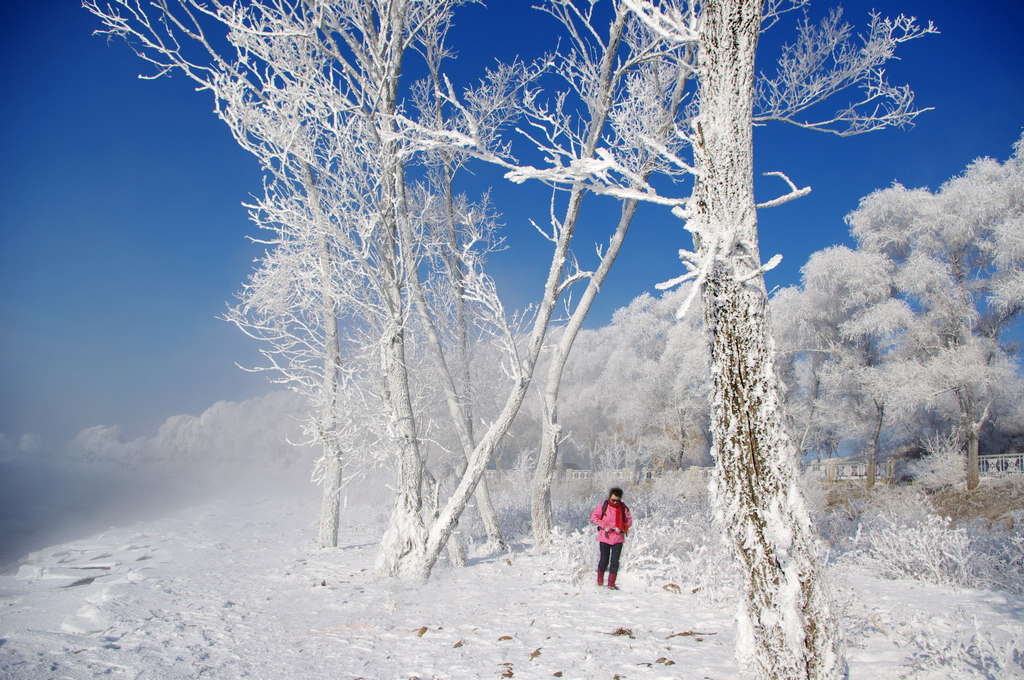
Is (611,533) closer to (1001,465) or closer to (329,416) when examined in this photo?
(329,416)

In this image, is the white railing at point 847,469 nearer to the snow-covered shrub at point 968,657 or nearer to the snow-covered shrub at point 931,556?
the snow-covered shrub at point 931,556

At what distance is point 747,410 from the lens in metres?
2.84

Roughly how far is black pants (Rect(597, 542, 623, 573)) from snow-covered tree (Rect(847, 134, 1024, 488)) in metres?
12.7

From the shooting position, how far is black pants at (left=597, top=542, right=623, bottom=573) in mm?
6070

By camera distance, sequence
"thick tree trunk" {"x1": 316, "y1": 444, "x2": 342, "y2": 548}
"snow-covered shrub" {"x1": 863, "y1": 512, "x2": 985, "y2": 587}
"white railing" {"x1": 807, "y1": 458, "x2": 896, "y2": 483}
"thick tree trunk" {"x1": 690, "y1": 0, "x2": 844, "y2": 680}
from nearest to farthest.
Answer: "thick tree trunk" {"x1": 690, "y1": 0, "x2": 844, "y2": 680}, "snow-covered shrub" {"x1": 863, "y1": 512, "x2": 985, "y2": 587}, "thick tree trunk" {"x1": 316, "y1": 444, "x2": 342, "y2": 548}, "white railing" {"x1": 807, "y1": 458, "x2": 896, "y2": 483}

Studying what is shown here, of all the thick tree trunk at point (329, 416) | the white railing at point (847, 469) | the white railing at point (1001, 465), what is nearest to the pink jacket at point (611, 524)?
the thick tree trunk at point (329, 416)

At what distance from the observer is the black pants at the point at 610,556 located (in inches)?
239

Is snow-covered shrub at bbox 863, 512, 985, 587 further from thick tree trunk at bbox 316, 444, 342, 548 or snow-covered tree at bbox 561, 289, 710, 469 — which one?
snow-covered tree at bbox 561, 289, 710, 469

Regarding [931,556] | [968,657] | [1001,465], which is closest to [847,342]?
[1001,465]

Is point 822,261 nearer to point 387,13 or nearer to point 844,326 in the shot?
point 844,326

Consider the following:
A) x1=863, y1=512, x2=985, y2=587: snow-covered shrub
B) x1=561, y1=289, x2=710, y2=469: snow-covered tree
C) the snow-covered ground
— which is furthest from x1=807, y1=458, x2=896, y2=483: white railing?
the snow-covered ground

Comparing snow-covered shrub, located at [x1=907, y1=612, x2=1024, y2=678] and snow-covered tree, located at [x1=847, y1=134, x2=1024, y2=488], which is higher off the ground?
snow-covered tree, located at [x1=847, y1=134, x2=1024, y2=488]

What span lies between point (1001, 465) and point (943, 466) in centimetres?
215

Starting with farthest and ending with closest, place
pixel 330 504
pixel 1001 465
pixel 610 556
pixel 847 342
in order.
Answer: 1. pixel 847 342
2. pixel 1001 465
3. pixel 330 504
4. pixel 610 556
